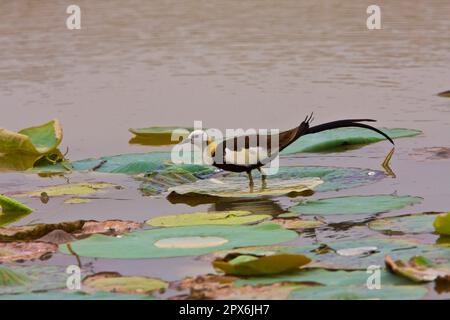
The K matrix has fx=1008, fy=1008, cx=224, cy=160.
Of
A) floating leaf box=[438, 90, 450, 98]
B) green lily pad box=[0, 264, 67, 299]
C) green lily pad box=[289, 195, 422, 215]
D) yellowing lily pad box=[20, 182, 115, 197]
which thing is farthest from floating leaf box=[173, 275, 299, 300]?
floating leaf box=[438, 90, 450, 98]

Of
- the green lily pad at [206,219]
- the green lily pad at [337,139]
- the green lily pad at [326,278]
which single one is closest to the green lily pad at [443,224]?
the green lily pad at [326,278]

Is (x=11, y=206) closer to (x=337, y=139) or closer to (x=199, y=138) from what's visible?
(x=199, y=138)

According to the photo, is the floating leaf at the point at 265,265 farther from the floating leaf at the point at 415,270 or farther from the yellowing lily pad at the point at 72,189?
the yellowing lily pad at the point at 72,189

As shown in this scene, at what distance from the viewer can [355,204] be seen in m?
5.23

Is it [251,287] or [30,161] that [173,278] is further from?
[30,161]

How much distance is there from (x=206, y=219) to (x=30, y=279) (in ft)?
3.84

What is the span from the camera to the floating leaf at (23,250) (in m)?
4.51

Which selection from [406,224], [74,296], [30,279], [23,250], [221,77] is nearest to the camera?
[74,296]

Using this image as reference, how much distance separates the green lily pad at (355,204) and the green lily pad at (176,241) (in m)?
0.45

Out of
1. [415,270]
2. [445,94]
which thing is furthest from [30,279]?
[445,94]

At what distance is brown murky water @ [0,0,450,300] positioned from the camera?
641 cm

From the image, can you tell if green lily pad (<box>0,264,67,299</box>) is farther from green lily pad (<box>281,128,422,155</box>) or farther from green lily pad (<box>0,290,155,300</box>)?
green lily pad (<box>281,128,422,155</box>)
